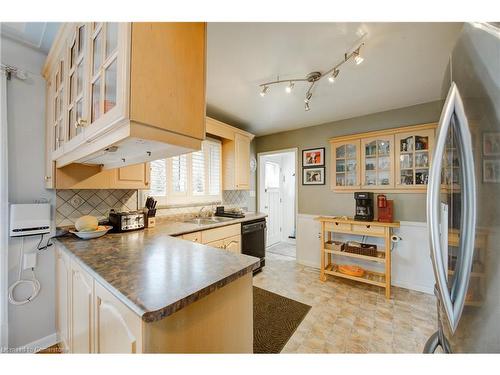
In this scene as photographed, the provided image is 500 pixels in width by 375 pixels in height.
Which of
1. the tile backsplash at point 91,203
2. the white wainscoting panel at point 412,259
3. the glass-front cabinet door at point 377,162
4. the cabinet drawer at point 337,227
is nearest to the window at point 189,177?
the tile backsplash at point 91,203

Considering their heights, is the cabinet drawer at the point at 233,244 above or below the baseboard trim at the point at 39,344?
above

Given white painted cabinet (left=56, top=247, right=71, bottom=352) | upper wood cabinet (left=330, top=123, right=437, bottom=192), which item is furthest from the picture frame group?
white painted cabinet (left=56, top=247, right=71, bottom=352)

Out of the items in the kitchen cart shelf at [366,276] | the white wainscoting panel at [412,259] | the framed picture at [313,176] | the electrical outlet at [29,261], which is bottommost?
the kitchen cart shelf at [366,276]

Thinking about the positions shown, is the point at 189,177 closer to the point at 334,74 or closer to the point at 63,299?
the point at 63,299

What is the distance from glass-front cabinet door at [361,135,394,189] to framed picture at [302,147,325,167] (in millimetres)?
608

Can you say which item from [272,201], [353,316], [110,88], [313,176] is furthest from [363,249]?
[110,88]

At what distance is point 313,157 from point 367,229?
139cm

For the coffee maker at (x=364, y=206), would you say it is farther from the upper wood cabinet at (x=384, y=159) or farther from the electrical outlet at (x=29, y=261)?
the electrical outlet at (x=29, y=261)

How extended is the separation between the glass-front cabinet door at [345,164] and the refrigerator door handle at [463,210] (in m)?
2.51

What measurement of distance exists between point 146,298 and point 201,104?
83 centimetres

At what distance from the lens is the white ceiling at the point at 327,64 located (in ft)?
4.48

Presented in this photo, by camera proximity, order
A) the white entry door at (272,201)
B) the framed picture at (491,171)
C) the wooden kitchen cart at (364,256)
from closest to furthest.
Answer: the framed picture at (491,171), the wooden kitchen cart at (364,256), the white entry door at (272,201)

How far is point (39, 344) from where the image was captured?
1.63 metres
